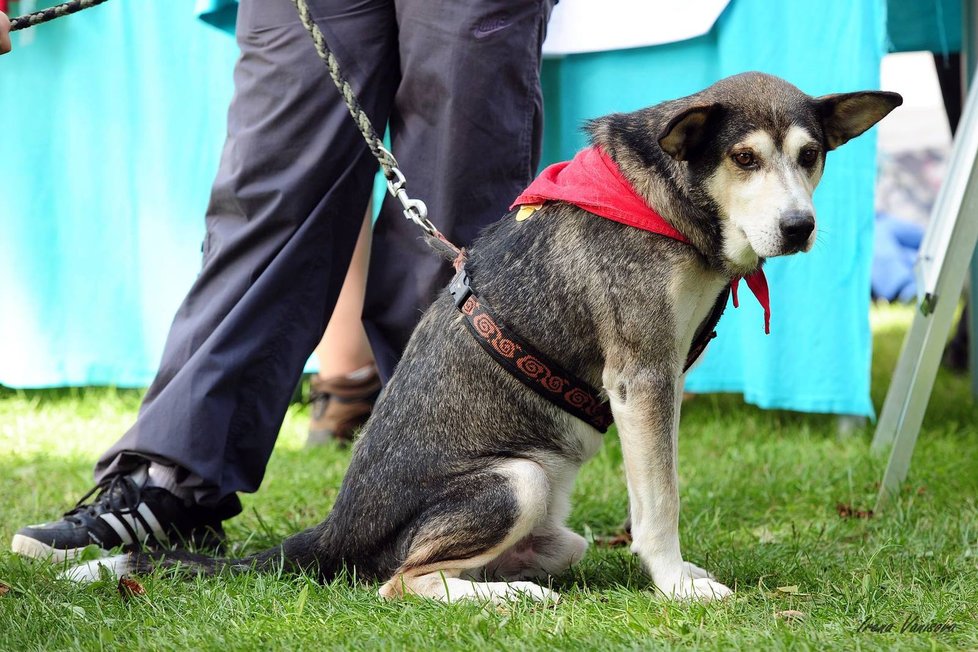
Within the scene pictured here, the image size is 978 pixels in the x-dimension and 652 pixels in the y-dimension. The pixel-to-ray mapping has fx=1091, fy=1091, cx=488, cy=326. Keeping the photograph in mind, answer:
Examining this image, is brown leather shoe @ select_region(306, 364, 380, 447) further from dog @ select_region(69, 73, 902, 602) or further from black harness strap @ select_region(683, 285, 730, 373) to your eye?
black harness strap @ select_region(683, 285, 730, 373)

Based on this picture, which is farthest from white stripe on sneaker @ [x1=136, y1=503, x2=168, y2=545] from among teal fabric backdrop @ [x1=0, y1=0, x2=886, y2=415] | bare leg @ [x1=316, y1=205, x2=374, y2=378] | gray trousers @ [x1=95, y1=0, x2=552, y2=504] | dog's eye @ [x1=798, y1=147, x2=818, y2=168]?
teal fabric backdrop @ [x1=0, y1=0, x2=886, y2=415]

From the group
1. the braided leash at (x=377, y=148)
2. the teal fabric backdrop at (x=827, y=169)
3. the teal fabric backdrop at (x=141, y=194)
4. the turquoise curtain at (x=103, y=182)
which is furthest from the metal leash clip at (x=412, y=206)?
the turquoise curtain at (x=103, y=182)

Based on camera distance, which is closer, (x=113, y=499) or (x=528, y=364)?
(x=528, y=364)

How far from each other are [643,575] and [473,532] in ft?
1.60

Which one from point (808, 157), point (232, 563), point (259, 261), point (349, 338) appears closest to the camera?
point (808, 157)

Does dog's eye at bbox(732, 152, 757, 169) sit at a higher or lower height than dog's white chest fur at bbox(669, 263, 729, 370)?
higher

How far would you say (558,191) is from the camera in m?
2.43

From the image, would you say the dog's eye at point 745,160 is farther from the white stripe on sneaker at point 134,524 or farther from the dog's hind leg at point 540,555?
the white stripe on sneaker at point 134,524

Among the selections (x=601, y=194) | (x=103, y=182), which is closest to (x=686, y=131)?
(x=601, y=194)

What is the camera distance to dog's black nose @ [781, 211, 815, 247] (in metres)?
2.15

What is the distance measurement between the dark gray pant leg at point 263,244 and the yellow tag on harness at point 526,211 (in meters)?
0.66

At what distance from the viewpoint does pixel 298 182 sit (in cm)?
291

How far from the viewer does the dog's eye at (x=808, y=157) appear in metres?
2.25

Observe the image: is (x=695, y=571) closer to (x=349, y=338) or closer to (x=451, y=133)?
(x=451, y=133)
